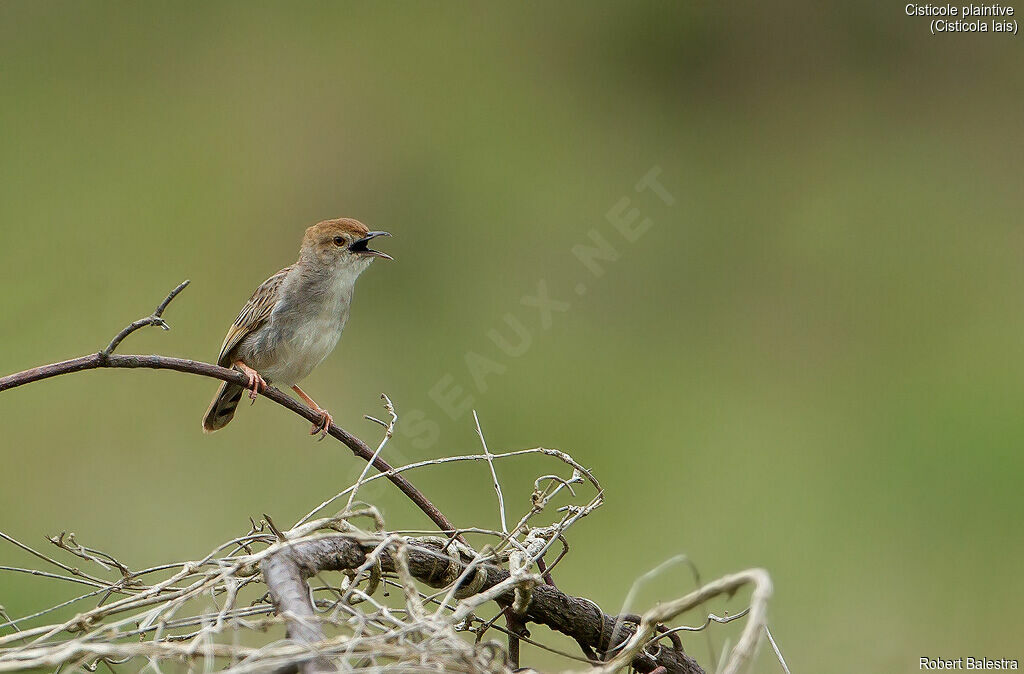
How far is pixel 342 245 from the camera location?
150 inches

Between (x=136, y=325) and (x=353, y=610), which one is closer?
(x=353, y=610)

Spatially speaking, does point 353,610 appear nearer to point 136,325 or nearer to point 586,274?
point 136,325

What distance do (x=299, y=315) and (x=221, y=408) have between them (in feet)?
1.52

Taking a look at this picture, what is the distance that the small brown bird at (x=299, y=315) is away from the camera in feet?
12.2

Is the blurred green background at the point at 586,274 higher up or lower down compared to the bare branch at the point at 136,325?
higher up

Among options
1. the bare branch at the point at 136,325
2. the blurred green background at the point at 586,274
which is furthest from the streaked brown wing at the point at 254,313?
the bare branch at the point at 136,325

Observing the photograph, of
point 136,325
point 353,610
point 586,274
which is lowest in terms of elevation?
point 353,610

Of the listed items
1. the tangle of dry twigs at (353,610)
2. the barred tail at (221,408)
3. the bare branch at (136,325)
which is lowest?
the tangle of dry twigs at (353,610)

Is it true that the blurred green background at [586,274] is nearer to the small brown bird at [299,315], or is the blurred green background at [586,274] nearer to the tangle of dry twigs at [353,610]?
the small brown bird at [299,315]

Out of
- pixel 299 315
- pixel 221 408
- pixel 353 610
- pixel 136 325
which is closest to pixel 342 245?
pixel 299 315

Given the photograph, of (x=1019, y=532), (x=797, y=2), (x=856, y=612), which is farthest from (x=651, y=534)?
(x=797, y=2)

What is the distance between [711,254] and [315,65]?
3.05 m

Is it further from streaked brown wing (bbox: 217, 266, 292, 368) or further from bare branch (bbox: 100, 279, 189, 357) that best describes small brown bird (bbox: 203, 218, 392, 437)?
bare branch (bbox: 100, 279, 189, 357)

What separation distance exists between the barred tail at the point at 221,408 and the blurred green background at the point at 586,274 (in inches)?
68.7
